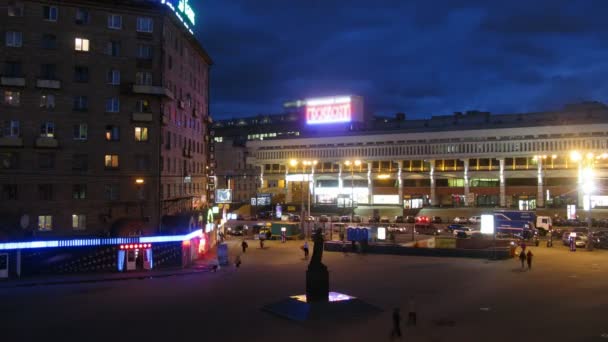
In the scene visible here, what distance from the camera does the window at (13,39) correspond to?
47.8 metres

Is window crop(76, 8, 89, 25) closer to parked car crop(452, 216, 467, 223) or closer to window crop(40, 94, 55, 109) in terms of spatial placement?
window crop(40, 94, 55, 109)

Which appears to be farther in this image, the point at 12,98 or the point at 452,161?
the point at 452,161

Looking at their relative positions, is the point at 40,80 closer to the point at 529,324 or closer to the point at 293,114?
the point at 529,324

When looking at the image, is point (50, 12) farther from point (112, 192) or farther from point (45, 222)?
point (45, 222)

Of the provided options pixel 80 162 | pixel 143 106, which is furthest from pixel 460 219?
pixel 80 162

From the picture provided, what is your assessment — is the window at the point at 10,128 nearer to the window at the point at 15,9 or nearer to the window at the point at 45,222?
the window at the point at 45,222

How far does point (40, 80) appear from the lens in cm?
4822

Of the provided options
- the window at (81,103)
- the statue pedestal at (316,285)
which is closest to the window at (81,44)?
the window at (81,103)

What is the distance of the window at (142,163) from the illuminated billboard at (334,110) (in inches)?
2688

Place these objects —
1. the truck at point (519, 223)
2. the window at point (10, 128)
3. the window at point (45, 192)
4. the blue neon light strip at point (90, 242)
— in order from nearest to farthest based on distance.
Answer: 1. the blue neon light strip at point (90, 242)
2. the window at point (10, 128)
3. the window at point (45, 192)
4. the truck at point (519, 223)

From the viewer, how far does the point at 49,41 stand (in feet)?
160

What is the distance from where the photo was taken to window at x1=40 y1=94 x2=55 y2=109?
48.8m

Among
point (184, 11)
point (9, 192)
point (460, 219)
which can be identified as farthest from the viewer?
point (460, 219)

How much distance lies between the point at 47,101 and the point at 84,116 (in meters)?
3.15
